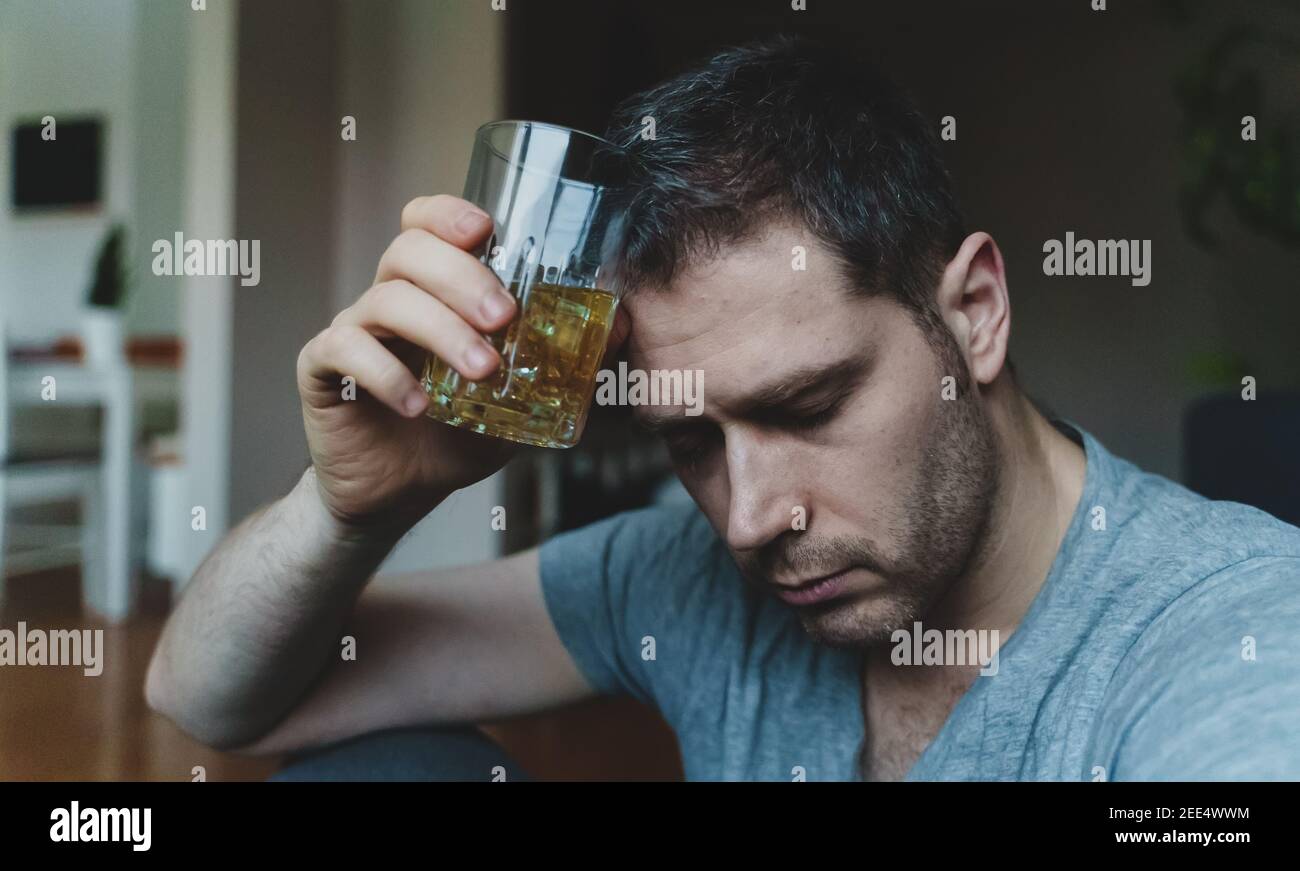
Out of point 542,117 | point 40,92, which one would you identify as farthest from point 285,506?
point 40,92

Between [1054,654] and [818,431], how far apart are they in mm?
278

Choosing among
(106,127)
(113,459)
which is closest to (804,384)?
(113,459)

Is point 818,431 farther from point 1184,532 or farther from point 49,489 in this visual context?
point 49,489

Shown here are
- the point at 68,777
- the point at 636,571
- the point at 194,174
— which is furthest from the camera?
the point at 194,174

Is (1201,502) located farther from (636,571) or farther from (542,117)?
(542,117)

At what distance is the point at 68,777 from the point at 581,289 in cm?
191

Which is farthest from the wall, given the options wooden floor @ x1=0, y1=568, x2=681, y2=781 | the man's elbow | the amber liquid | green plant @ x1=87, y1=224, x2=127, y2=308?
the amber liquid

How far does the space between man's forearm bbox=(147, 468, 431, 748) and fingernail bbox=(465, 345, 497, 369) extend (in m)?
0.32

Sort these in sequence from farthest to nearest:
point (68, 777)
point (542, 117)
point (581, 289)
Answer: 1. point (542, 117)
2. point (68, 777)
3. point (581, 289)

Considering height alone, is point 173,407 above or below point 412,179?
below

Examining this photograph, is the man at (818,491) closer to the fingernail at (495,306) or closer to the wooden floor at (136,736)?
the fingernail at (495,306)

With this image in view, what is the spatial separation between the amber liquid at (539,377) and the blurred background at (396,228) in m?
0.62

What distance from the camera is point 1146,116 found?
477cm

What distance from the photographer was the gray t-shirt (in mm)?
641
